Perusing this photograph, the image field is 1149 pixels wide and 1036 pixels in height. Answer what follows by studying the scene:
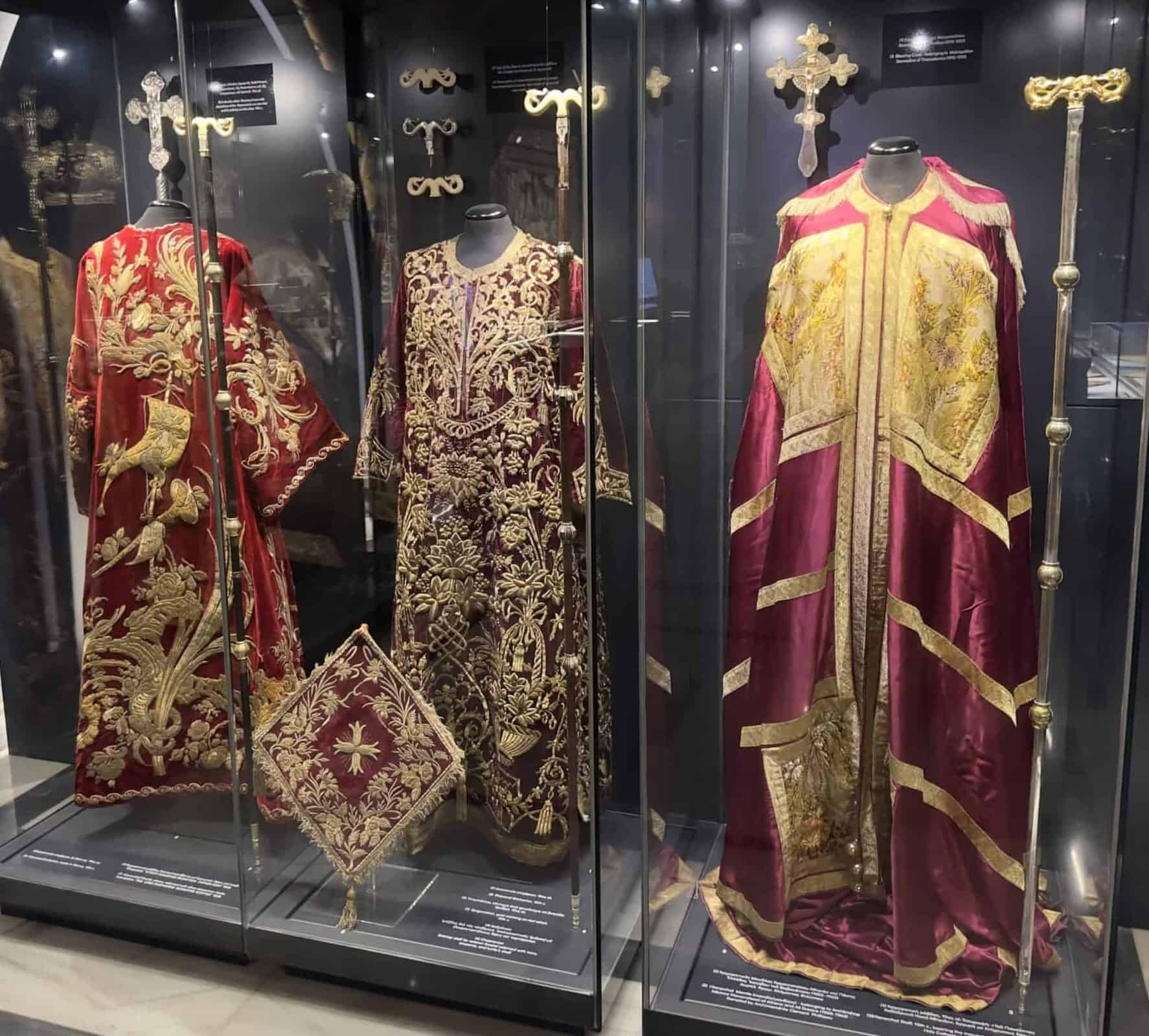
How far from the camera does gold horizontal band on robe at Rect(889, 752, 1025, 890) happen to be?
1809 millimetres

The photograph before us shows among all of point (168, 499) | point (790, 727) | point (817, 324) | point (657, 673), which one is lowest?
point (790, 727)

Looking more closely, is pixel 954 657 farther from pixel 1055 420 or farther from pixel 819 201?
pixel 819 201

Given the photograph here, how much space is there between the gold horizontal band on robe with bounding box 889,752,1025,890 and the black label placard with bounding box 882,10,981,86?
44.2 inches

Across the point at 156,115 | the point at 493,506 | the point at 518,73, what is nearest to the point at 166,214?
the point at 156,115

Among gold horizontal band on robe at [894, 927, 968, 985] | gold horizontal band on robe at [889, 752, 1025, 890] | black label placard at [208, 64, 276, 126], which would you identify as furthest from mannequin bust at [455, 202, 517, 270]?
gold horizontal band on robe at [894, 927, 968, 985]

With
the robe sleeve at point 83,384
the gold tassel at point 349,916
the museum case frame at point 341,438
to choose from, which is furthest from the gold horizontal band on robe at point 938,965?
the robe sleeve at point 83,384

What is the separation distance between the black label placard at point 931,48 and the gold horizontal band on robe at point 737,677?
3.31ft

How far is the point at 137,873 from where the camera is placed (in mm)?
2334

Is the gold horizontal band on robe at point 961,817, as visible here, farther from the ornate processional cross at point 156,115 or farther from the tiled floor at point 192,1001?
the ornate processional cross at point 156,115

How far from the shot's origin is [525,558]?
204 centimetres

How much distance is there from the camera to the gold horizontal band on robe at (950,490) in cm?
174

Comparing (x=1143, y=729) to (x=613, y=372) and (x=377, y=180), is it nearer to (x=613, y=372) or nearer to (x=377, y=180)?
(x=613, y=372)

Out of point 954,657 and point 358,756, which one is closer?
point 954,657

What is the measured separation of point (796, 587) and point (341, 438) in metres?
0.95
